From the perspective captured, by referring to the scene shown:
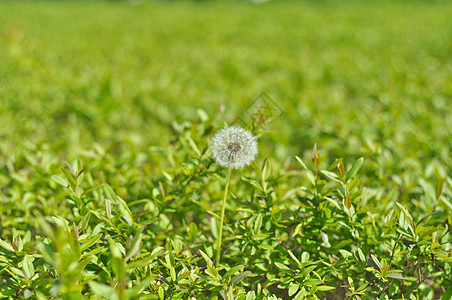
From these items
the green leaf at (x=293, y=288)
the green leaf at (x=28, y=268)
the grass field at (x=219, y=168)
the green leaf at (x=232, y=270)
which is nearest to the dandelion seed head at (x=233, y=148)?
the grass field at (x=219, y=168)

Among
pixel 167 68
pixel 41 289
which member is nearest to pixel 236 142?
pixel 41 289

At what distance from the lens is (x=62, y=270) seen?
1055 mm

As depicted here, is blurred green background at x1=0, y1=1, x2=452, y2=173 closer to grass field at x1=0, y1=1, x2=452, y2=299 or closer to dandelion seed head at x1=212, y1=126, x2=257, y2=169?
grass field at x1=0, y1=1, x2=452, y2=299

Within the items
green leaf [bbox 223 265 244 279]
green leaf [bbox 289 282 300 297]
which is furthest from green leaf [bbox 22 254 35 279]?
green leaf [bbox 289 282 300 297]

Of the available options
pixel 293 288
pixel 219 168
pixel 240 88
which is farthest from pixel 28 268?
pixel 240 88

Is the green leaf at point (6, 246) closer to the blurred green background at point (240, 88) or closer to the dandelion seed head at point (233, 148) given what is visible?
the dandelion seed head at point (233, 148)

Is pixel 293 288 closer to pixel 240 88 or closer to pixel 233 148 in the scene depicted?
pixel 233 148

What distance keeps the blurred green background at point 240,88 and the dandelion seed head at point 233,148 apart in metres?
0.77

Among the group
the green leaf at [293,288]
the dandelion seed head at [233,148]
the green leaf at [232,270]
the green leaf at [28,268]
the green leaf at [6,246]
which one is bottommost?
the green leaf at [293,288]

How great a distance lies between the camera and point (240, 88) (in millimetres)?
4598

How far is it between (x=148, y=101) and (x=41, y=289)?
118 inches

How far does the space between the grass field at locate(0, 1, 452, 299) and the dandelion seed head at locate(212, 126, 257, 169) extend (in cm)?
18

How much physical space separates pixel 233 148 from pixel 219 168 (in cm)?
34

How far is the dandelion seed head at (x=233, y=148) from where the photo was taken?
5.25 feet
